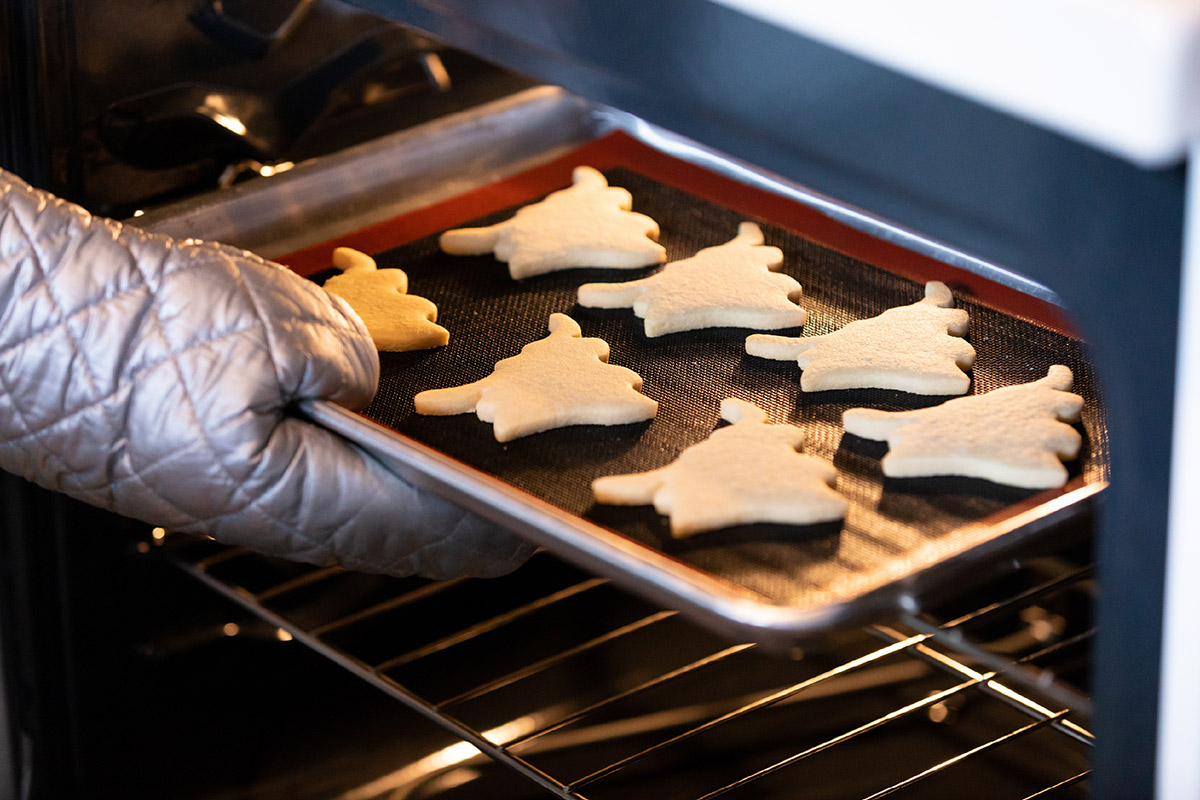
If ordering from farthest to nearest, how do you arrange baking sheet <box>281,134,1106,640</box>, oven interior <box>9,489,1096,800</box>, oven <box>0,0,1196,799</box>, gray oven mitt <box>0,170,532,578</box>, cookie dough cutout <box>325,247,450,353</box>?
1. oven interior <box>9,489,1096,800</box>
2. cookie dough cutout <box>325,247,450,353</box>
3. gray oven mitt <box>0,170,532,578</box>
4. baking sheet <box>281,134,1106,640</box>
5. oven <box>0,0,1196,799</box>

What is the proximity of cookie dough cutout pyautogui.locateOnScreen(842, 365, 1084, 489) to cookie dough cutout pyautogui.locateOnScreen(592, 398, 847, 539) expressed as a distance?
0.15 ft

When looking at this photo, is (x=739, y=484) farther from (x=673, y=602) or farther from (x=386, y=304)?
(x=386, y=304)

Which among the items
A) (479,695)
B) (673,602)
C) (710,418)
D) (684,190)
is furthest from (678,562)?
(479,695)

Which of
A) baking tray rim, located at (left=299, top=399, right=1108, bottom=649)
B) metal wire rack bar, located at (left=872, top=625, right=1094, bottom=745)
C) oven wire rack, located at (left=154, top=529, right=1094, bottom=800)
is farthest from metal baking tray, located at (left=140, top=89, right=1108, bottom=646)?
oven wire rack, located at (left=154, top=529, right=1094, bottom=800)

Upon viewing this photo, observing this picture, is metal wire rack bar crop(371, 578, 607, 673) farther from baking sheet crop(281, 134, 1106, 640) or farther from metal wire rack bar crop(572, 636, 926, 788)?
baking sheet crop(281, 134, 1106, 640)

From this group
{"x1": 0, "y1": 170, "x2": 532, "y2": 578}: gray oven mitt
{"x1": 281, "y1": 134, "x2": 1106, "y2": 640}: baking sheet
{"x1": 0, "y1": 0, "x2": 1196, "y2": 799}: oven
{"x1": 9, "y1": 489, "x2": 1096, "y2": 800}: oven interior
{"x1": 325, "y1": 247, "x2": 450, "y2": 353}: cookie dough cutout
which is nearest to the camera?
{"x1": 0, "y1": 0, "x2": 1196, "y2": 799}: oven

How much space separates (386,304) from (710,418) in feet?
0.89

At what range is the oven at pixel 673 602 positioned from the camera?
507 mm

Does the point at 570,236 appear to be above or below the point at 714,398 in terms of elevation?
above

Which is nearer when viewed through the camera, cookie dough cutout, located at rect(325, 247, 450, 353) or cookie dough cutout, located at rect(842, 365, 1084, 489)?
cookie dough cutout, located at rect(842, 365, 1084, 489)

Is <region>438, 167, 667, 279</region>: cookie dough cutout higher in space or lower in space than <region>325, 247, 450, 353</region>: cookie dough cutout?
higher

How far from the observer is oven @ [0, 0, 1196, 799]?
0.51 m

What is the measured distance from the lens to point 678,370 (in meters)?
0.87

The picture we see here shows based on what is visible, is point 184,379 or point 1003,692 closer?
point 184,379
